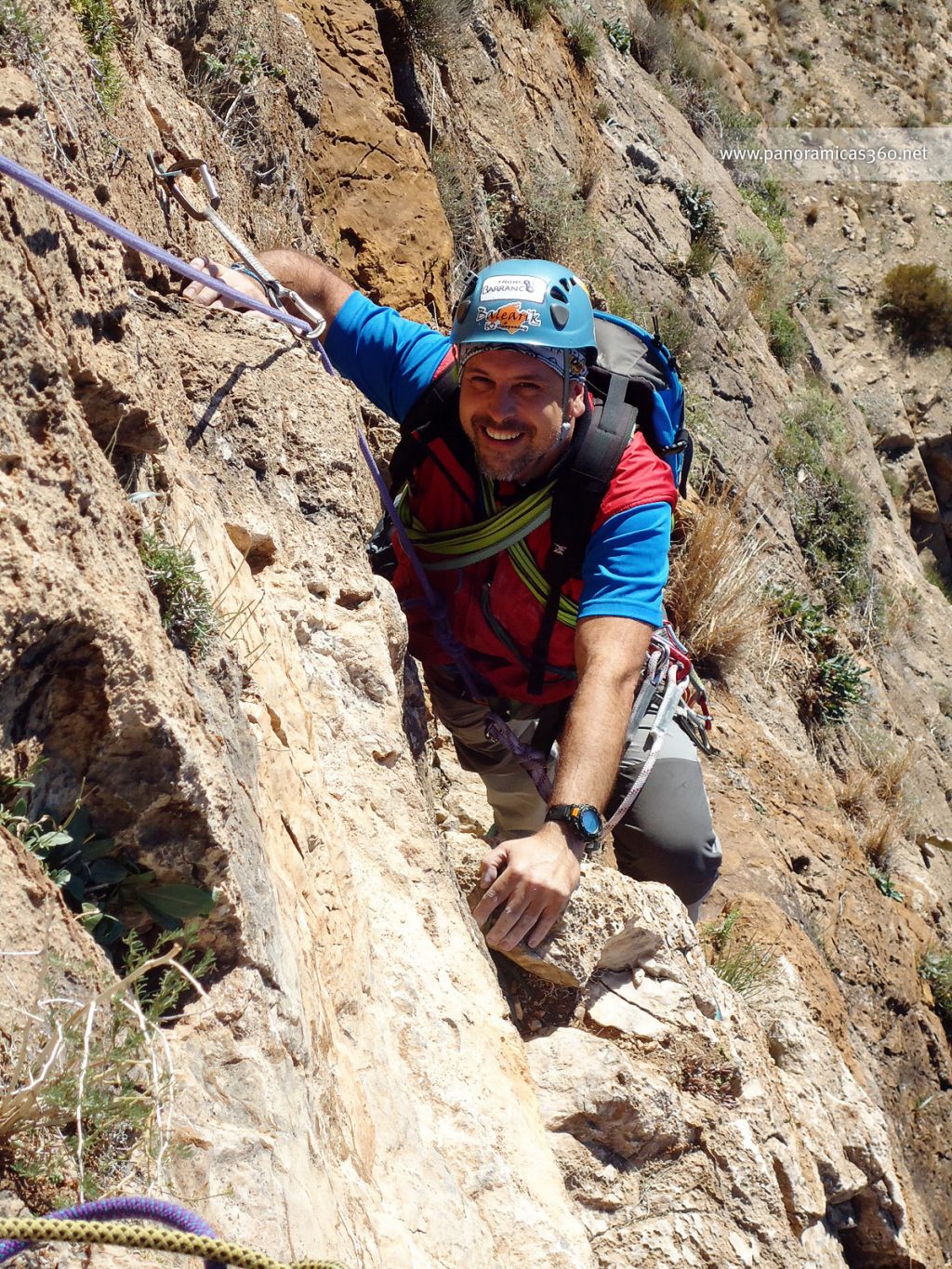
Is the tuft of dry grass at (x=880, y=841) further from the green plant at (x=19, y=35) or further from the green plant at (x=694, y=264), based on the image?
the green plant at (x=19, y=35)

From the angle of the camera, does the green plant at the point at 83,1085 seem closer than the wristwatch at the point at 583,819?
Yes

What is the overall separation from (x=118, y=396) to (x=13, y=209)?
40 centimetres

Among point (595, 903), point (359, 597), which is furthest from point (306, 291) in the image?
point (595, 903)

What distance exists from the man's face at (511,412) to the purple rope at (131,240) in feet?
1.66

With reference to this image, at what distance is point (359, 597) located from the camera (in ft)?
10.9

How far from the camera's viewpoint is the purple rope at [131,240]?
207cm

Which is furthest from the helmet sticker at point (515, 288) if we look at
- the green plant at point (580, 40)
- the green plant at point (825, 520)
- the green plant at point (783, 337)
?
the green plant at point (783, 337)

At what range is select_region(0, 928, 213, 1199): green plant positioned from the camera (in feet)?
4.74

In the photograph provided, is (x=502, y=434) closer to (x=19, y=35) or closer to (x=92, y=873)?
(x=19, y=35)

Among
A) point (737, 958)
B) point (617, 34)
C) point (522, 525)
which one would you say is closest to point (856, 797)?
point (737, 958)

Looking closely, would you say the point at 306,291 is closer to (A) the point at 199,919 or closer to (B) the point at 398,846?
(B) the point at 398,846

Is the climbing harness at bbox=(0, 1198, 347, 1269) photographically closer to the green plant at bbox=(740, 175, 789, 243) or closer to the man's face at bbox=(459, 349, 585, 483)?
the man's face at bbox=(459, 349, 585, 483)

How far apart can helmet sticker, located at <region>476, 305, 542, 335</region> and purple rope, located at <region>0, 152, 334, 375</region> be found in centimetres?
55

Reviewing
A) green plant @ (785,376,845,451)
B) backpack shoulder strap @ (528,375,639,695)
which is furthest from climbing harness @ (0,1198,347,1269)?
green plant @ (785,376,845,451)
